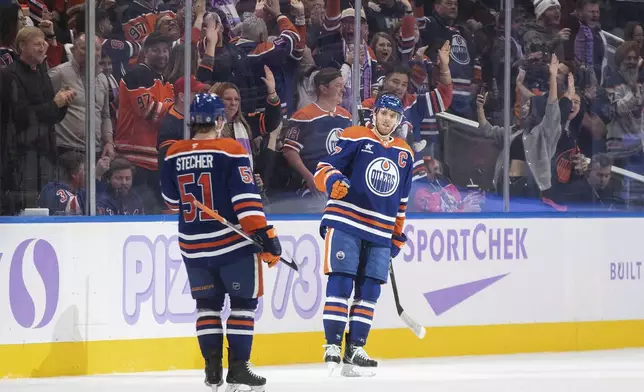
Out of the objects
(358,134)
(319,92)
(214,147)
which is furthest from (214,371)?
(319,92)

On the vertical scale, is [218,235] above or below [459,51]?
below

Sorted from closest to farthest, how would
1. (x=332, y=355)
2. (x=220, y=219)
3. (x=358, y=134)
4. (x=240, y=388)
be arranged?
(x=220, y=219) < (x=240, y=388) < (x=332, y=355) < (x=358, y=134)

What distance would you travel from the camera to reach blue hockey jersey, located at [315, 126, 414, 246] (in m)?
6.15

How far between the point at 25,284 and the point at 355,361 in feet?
5.04

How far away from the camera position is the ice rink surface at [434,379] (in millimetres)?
5824

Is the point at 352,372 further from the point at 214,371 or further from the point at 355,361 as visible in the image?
the point at 214,371

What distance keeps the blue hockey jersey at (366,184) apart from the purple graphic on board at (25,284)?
1.27m

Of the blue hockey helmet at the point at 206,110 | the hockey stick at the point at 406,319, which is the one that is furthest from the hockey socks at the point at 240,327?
the hockey stick at the point at 406,319

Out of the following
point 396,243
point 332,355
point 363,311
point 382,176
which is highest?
point 382,176

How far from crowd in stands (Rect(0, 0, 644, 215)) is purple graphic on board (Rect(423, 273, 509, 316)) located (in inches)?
27.8

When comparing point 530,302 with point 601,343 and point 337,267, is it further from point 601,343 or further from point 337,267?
point 337,267

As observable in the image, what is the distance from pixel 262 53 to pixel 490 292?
187 centimetres

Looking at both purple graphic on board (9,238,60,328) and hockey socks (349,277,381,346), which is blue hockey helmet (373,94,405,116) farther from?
purple graphic on board (9,238,60,328)

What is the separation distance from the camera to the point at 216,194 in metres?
5.22
